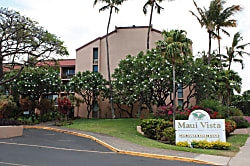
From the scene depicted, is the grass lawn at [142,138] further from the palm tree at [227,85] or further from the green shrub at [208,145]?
the palm tree at [227,85]

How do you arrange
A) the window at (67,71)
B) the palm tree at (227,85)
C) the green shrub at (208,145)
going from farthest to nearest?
the window at (67,71), the palm tree at (227,85), the green shrub at (208,145)

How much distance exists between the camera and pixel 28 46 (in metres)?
16.6

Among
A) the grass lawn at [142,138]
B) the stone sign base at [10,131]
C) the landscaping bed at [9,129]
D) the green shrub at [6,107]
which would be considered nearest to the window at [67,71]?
the green shrub at [6,107]

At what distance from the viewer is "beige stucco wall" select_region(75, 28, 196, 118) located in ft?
105

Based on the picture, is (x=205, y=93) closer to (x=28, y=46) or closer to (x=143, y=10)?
(x=143, y=10)

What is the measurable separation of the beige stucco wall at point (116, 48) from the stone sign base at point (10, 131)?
623 inches

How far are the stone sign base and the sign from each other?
11.2 metres

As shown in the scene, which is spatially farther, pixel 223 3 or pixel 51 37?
pixel 223 3

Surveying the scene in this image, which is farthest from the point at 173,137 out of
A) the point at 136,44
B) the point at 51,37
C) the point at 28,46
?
the point at 136,44

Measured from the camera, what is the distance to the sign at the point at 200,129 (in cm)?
1250

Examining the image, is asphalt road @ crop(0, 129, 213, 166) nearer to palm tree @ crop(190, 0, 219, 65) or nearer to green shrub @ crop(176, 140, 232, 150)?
green shrub @ crop(176, 140, 232, 150)

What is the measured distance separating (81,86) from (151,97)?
10.3 m

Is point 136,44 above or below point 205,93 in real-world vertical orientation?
above

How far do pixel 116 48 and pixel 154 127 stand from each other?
759 inches
